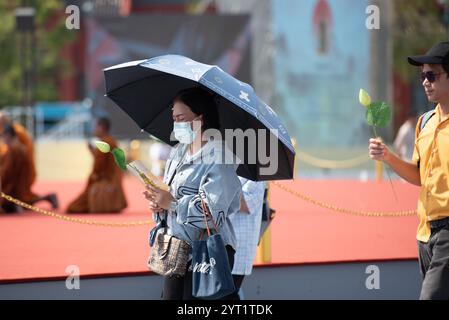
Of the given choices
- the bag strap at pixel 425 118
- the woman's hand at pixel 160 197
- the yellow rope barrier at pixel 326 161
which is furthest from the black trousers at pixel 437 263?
the yellow rope barrier at pixel 326 161

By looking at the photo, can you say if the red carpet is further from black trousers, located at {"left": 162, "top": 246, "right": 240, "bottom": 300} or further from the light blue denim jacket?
the light blue denim jacket

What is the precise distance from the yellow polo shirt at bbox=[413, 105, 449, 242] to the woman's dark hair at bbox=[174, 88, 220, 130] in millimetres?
1124

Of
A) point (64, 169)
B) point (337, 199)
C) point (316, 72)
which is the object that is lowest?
point (337, 199)

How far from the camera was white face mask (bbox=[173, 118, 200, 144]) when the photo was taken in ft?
16.4

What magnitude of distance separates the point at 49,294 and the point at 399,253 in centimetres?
303

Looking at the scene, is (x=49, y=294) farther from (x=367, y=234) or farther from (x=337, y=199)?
(x=337, y=199)

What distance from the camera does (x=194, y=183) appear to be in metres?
4.98

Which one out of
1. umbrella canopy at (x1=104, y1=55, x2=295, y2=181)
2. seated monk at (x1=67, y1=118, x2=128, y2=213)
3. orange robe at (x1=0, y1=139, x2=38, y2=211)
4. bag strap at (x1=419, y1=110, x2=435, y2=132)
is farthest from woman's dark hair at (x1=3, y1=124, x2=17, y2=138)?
bag strap at (x1=419, y1=110, x2=435, y2=132)

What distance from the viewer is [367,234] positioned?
381 inches

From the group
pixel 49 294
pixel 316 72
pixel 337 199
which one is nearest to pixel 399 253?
pixel 49 294

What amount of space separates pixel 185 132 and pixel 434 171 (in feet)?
4.35

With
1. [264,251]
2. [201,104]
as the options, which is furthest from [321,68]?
[201,104]

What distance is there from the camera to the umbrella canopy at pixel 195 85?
518 centimetres

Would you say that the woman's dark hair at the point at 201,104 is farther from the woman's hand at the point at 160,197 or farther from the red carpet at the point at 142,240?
the red carpet at the point at 142,240
